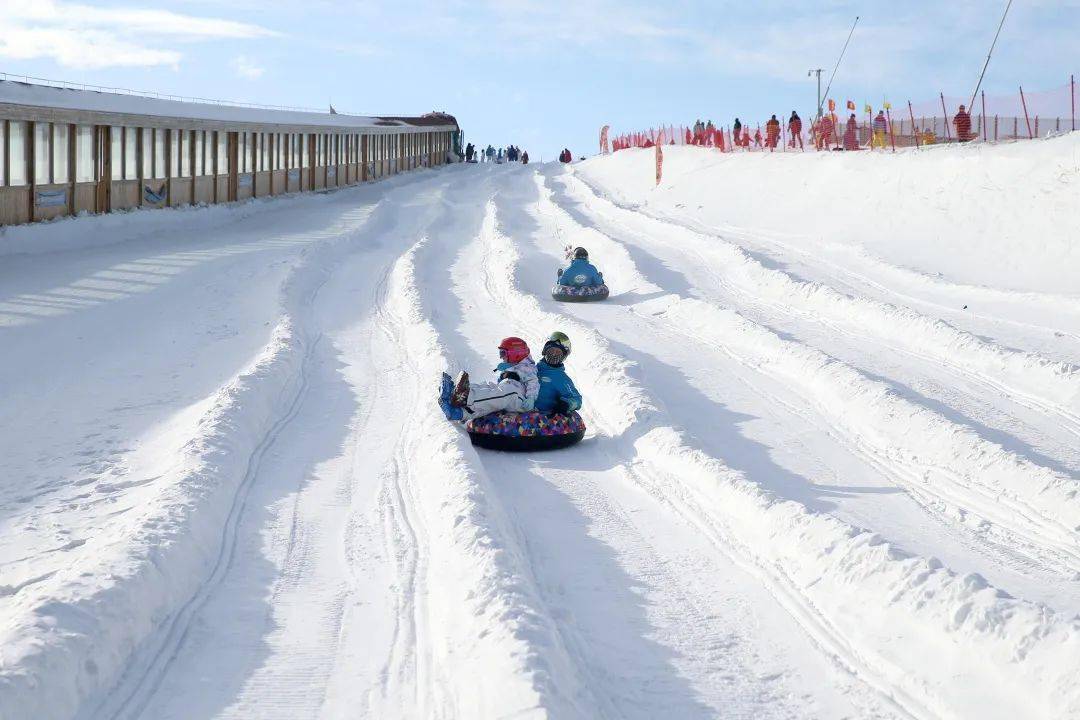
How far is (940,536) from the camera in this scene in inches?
305

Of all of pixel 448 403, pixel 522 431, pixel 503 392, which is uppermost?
pixel 503 392

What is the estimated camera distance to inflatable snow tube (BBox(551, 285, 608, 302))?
65.2 feet

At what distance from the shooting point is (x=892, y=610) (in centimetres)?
610

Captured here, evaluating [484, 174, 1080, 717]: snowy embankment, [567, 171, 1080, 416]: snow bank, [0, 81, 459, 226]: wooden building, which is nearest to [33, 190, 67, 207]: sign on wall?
[0, 81, 459, 226]: wooden building

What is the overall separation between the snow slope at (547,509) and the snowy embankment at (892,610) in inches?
0.8

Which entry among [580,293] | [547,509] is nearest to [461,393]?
[547,509]

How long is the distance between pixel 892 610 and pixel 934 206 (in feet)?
68.9

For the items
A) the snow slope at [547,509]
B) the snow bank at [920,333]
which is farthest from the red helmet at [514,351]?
the snow bank at [920,333]

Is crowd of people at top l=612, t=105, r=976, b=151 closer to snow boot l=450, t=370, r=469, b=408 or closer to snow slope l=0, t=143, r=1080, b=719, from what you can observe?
snow slope l=0, t=143, r=1080, b=719

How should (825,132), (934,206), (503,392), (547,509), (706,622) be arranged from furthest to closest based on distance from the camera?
(825,132)
(934,206)
(503,392)
(547,509)
(706,622)

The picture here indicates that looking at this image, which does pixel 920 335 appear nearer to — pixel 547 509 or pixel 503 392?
pixel 503 392

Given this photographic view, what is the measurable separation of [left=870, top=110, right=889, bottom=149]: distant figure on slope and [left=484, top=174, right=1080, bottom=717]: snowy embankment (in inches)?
1114

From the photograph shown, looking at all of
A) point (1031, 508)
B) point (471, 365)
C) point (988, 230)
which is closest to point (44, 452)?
point (471, 365)

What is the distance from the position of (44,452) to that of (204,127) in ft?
75.8
